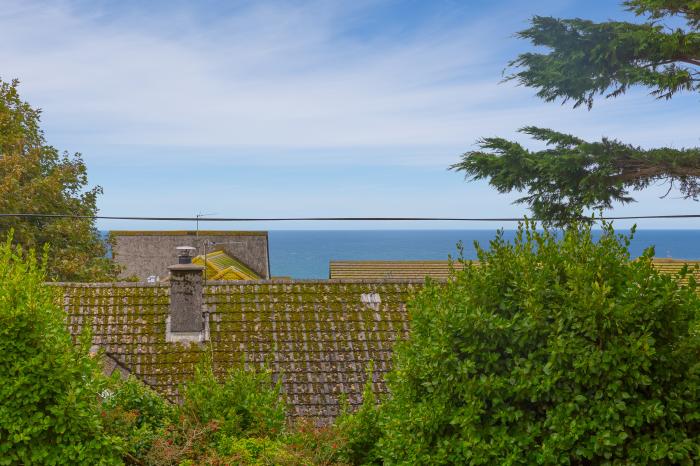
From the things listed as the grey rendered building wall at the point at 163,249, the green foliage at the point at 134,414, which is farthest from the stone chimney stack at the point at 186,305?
the grey rendered building wall at the point at 163,249

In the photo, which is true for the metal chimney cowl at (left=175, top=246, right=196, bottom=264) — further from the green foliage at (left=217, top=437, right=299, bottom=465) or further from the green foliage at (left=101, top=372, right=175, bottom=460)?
the green foliage at (left=217, top=437, right=299, bottom=465)

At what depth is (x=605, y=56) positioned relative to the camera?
464 inches

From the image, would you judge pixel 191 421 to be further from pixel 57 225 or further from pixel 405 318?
pixel 57 225

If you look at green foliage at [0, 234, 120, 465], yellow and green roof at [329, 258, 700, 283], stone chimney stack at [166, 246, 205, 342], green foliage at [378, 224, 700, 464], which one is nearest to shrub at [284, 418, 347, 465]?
green foliage at [378, 224, 700, 464]

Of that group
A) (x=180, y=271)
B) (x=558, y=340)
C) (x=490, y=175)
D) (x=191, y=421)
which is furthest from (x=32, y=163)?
(x=558, y=340)

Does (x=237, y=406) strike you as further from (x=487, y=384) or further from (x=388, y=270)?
(x=388, y=270)

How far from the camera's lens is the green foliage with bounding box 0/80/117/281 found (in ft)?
72.4

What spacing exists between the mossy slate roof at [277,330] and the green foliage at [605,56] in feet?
16.1

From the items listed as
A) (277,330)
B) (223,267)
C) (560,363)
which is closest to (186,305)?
(277,330)

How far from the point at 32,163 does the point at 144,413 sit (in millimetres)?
18442

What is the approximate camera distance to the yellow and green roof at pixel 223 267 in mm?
27062

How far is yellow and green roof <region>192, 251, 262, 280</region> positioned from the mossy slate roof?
10059 millimetres

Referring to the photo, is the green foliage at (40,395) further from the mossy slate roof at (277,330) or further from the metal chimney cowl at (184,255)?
the metal chimney cowl at (184,255)

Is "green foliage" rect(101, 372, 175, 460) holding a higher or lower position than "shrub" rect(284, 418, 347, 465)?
higher
